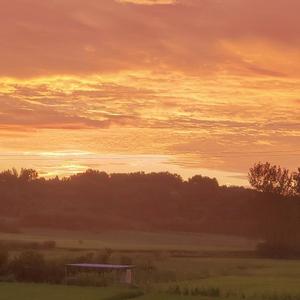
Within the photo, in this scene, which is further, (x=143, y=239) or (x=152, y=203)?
(x=152, y=203)

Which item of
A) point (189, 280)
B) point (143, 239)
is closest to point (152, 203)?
point (143, 239)

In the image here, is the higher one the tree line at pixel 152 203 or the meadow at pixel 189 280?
the tree line at pixel 152 203

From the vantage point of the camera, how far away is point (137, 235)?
12394cm

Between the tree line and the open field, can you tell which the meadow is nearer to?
the open field

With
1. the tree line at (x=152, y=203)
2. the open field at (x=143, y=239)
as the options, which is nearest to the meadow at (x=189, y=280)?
the open field at (x=143, y=239)

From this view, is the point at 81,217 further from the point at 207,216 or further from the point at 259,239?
the point at 259,239

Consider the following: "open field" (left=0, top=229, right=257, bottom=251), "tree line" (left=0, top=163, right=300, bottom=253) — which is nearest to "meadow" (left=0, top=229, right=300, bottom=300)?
"open field" (left=0, top=229, right=257, bottom=251)

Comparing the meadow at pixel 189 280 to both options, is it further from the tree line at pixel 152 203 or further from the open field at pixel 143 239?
the tree line at pixel 152 203

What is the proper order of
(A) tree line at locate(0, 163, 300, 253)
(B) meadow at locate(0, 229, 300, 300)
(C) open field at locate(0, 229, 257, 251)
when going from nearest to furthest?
(B) meadow at locate(0, 229, 300, 300) < (C) open field at locate(0, 229, 257, 251) < (A) tree line at locate(0, 163, 300, 253)

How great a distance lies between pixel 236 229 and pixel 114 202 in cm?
2727

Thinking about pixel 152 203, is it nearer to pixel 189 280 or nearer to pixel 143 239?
pixel 143 239

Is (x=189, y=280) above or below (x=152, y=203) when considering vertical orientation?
below

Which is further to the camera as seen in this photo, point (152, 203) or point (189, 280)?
point (152, 203)

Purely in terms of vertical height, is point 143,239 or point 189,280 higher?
point 143,239
